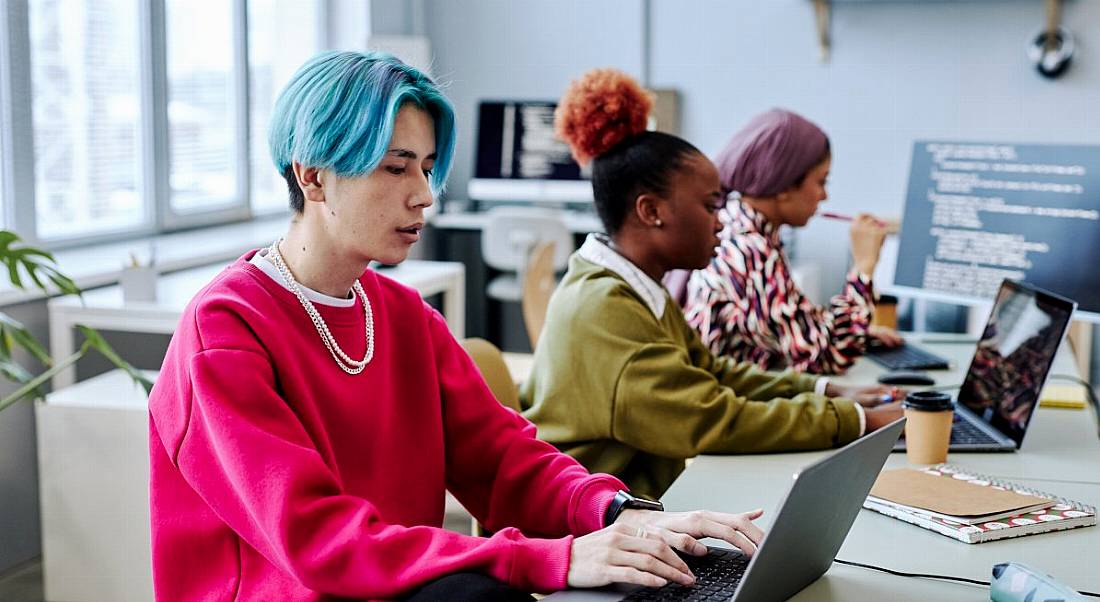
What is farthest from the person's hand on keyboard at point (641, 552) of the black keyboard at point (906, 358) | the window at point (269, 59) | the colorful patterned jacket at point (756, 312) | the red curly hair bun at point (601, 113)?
the window at point (269, 59)

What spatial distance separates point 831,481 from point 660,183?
1.00 m

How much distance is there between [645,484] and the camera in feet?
6.23

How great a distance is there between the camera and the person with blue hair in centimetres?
114

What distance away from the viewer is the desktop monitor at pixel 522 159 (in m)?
5.20

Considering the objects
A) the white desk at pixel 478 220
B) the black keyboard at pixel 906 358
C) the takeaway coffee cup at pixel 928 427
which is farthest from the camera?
the white desk at pixel 478 220

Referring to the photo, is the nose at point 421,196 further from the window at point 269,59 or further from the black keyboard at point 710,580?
the window at point 269,59

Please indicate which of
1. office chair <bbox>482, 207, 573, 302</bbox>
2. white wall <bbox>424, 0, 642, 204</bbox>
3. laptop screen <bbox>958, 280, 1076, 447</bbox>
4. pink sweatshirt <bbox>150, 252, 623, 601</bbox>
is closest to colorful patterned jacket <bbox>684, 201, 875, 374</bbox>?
laptop screen <bbox>958, 280, 1076, 447</bbox>

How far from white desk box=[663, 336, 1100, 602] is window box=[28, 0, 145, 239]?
7.83 feet

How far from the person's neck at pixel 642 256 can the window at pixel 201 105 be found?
95.0 inches

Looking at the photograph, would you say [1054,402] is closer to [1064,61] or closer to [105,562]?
[105,562]

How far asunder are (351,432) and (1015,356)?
3.63ft

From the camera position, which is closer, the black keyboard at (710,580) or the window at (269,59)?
the black keyboard at (710,580)

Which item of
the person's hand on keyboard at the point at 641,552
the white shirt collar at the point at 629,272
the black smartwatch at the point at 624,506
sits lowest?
the black smartwatch at the point at 624,506

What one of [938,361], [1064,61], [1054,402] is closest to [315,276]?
[1054,402]
